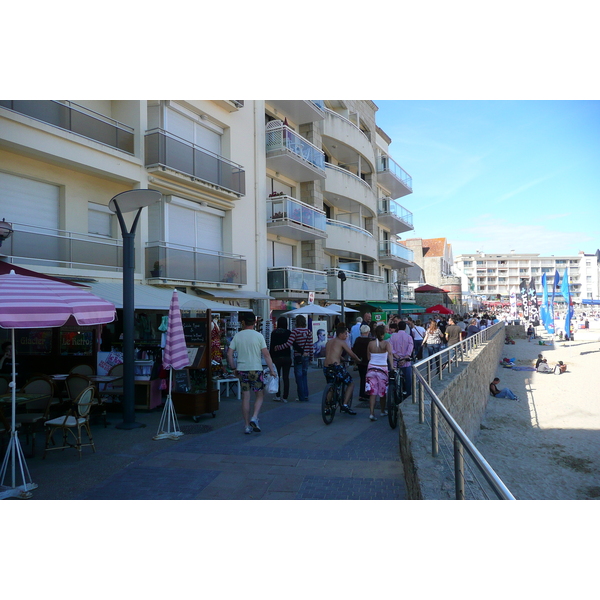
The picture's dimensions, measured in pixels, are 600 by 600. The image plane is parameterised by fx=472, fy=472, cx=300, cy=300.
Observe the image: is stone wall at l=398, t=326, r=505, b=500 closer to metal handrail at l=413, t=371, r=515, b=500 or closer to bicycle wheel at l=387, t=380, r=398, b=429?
metal handrail at l=413, t=371, r=515, b=500

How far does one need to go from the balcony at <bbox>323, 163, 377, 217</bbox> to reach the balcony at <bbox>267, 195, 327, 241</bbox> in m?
3.31

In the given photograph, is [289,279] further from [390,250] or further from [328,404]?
[390,250]

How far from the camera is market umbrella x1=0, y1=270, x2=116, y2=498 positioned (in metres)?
4.90

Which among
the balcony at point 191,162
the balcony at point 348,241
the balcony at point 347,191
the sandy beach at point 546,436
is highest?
the balcony at point 347,191

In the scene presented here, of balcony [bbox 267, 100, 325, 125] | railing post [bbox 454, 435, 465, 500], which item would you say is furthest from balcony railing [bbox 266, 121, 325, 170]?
railing post [bbox 454, 435, 465, 500]

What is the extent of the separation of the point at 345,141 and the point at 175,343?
69.1ft

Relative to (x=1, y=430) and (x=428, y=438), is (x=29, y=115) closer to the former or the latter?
(x=1, y=430)

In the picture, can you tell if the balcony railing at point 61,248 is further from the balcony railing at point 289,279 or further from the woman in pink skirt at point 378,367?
the woman in pink skirt at point 378,367

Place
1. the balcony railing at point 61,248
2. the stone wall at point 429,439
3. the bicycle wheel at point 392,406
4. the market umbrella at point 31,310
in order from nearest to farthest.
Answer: the stone wall at point 429,439 < the market umbrella at point 31,310 < the bicycle wheel at point 392,406 < the balcony railing at point 61,248

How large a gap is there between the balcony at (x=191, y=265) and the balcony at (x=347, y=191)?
9.26m

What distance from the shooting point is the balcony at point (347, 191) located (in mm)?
24812

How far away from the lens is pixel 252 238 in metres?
18.7

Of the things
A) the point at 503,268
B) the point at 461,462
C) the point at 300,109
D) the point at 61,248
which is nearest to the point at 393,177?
the point at 300,109

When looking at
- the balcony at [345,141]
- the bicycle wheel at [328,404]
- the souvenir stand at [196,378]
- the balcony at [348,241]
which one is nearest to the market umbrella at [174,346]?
the souvenir stand at [196,378]
